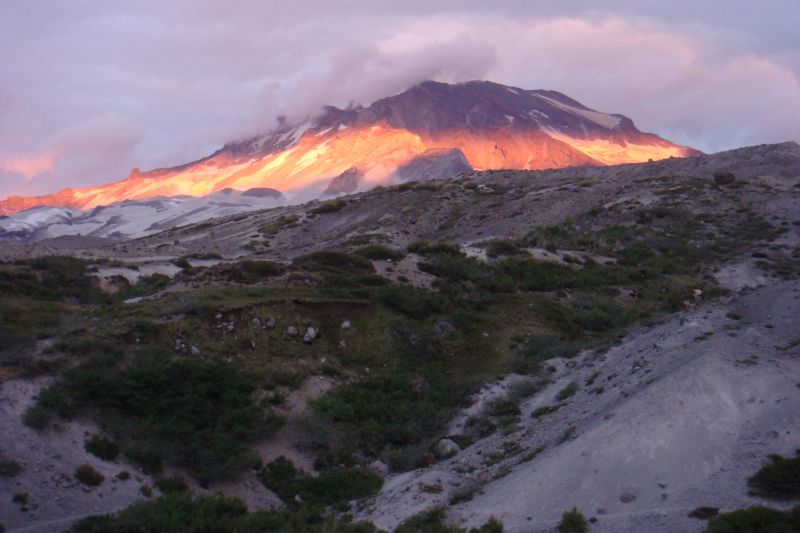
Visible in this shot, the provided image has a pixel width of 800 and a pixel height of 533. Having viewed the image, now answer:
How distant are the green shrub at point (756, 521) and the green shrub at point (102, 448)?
30.2 ft

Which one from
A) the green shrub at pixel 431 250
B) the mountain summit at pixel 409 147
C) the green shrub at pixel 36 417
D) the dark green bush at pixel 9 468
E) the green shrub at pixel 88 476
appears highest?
the mountain summit at pixel 409 147

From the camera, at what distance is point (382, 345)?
62.1ft

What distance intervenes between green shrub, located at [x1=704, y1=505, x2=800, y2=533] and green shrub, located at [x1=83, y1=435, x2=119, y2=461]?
9190 millimetres

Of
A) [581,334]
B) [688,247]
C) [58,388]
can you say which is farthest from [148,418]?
[688,247]

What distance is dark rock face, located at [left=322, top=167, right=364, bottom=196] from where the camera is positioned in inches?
4766

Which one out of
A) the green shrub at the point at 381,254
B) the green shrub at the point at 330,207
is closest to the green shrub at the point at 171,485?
the green shrub at the point at 381,254

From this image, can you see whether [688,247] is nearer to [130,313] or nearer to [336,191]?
[130,313]

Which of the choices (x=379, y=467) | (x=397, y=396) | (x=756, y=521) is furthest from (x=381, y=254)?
(x=756, y=521)

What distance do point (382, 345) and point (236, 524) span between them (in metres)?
8.27

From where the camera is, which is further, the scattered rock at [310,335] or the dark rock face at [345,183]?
the dark rock face at [345,183]

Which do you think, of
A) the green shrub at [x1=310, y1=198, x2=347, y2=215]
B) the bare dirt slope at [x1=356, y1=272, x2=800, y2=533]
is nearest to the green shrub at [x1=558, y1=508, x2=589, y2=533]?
the bare dirt slope at [x1=356, y1=272, x2=800, y2=533]

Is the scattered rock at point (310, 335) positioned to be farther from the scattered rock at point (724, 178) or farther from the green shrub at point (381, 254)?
the scattered rock at point (724, 178)

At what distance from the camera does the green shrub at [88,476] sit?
11781 mm

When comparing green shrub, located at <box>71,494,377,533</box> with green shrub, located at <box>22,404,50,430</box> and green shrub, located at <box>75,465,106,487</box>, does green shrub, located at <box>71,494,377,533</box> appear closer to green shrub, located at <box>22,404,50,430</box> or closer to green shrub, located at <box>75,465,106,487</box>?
green shrub, located at <box>75,465,106,487</box>
